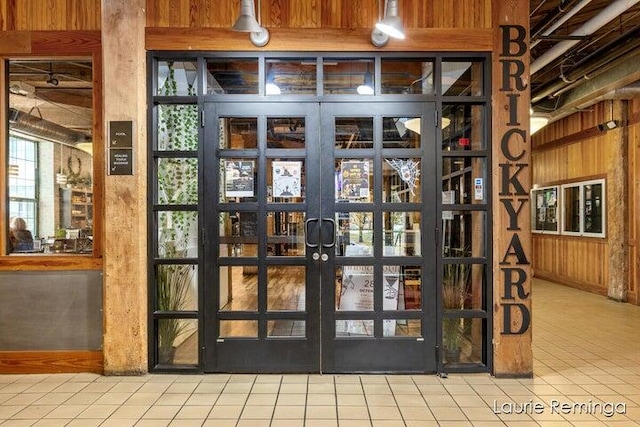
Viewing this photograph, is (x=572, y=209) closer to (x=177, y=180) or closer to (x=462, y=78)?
(x=462, y=78)

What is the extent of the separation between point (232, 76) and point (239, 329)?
2212 mm

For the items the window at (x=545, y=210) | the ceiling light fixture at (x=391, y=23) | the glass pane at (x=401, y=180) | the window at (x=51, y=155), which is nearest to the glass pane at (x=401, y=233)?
the glass pane at (x=401, y=180)

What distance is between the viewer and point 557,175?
8.44m

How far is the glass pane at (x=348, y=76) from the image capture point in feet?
11.9

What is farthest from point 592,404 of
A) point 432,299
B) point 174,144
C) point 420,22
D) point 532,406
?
point 174,144

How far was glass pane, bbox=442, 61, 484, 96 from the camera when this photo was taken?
11.9 feet

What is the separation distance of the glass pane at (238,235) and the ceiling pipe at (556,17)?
152 inches

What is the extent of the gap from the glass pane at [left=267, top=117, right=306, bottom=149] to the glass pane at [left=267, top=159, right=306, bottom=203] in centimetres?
14

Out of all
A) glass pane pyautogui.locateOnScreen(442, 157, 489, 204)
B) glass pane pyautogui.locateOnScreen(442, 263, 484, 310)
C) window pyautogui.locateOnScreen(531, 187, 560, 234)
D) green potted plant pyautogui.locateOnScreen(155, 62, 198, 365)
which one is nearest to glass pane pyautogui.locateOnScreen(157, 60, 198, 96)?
green potted plant pyautogui.locateOnScreen(155, 62, 198, 365)

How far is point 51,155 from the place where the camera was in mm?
5016

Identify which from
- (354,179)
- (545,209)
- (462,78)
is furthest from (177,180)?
(545,209)

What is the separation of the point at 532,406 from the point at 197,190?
306 centimetres

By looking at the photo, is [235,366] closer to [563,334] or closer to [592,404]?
[592,404]

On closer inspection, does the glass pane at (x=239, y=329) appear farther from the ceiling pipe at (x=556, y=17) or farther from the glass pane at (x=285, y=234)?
the ceiling pipe at (x=556, y=17)
